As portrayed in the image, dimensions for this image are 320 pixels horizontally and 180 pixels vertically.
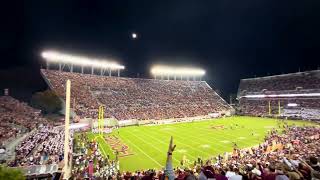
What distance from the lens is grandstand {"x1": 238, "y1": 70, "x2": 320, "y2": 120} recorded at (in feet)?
189

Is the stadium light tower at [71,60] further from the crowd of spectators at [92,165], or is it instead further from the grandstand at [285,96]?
the grandstand at [285,96]

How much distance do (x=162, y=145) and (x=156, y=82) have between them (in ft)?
157

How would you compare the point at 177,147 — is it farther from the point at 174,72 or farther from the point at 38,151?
the point at 174,72

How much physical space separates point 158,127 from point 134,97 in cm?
1889

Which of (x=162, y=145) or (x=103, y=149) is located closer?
(x=103, y=149)

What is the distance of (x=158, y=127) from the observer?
43656mm

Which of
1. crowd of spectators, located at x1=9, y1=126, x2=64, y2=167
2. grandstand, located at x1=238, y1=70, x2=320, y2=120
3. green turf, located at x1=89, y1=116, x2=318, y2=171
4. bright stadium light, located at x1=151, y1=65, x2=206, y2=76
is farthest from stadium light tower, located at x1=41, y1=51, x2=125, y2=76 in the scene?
grandstand, located at x1=238, y1=70, x2=320, y2=120

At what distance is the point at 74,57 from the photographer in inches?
2341

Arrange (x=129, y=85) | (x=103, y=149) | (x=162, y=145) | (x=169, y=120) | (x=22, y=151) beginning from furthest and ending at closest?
(x=129, y=85) → (x=169, y=120) → (x=162, y=145) → (x=103, y=149) → (x=22, y=151)

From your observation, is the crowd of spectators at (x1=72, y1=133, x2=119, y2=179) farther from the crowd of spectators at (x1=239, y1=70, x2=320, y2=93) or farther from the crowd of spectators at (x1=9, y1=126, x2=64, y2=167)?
the crowd of spectators at (x1=239, y1=70, x2=320, y2=93)

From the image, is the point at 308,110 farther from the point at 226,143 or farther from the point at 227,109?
the point at 226,143

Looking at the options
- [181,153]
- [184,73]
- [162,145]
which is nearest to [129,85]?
[184,73]

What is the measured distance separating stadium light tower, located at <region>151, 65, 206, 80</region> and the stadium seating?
3632 mm

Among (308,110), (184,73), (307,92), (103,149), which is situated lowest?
(103,149)
